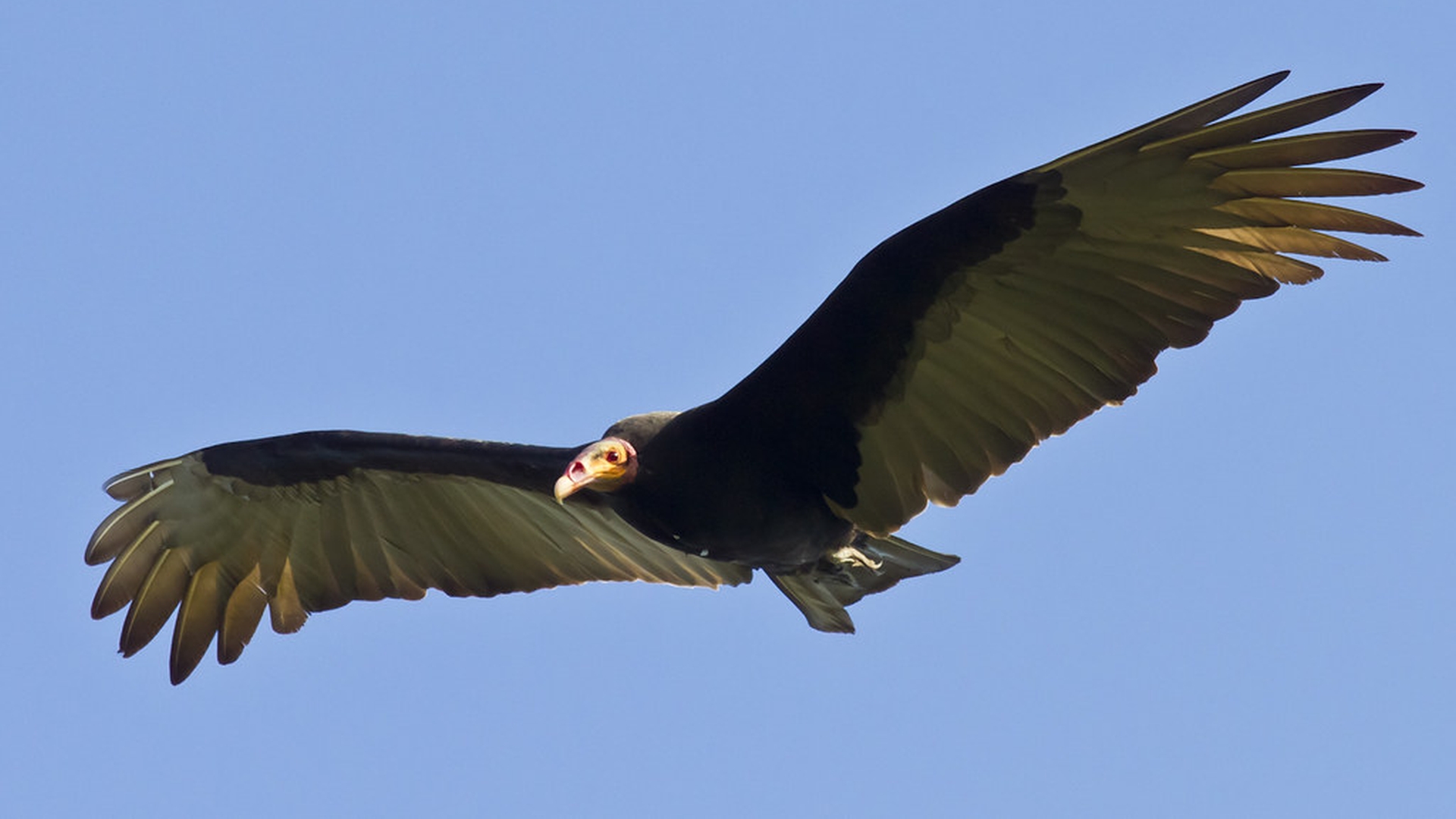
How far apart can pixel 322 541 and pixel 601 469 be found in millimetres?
2069

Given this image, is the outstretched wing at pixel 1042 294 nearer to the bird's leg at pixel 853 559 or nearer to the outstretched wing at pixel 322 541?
the bird's leg at pixel 853 559

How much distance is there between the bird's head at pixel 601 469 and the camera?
6.67m

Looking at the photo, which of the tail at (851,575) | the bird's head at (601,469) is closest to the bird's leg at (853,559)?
the tail at (851,575)

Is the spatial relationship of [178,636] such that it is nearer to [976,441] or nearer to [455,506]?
[455,506]

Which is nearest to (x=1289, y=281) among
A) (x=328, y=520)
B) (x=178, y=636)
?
(x=328, y=520)

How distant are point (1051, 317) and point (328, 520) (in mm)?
3454

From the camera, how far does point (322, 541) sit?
27.0ft

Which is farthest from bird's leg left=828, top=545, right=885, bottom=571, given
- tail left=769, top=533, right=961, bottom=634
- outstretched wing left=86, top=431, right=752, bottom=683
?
outstretched wing left=86, top=431, right=752, bottom=683

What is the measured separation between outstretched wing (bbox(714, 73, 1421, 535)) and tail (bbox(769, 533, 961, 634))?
32 cm

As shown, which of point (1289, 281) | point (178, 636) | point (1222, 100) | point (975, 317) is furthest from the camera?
point (178, 636)

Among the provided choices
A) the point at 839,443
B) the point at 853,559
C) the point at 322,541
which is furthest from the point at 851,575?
the point at 322,541

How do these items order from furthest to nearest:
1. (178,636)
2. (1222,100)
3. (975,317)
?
(178,636), (975,317), (1222,100)

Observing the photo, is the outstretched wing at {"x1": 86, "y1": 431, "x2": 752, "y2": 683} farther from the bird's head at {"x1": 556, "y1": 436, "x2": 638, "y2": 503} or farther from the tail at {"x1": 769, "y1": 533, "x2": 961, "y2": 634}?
the bird's head at {"x1": 556, "y1": 436, "x2": 638, "y2": 503}

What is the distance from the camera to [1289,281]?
616cm
